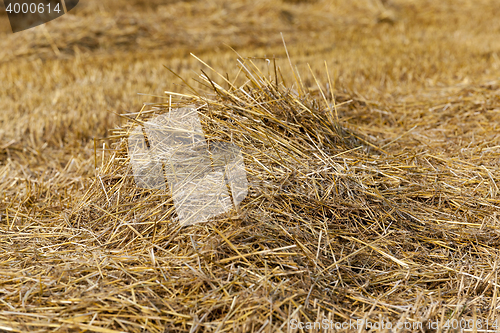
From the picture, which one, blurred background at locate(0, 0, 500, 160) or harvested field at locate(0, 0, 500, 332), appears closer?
harvested field at locate(0, 0, 500, 332)

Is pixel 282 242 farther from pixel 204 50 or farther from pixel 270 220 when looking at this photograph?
pixel 204 50

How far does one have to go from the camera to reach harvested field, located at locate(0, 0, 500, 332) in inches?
64.9

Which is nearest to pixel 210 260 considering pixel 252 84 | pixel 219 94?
pixel 219 94

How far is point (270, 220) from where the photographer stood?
197cm

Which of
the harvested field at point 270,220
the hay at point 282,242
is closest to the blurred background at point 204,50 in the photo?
the harvested field at point 270,220

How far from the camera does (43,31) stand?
21.0ft

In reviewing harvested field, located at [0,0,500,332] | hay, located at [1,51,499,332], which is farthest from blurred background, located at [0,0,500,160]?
hay, located at [1,51,499,332]

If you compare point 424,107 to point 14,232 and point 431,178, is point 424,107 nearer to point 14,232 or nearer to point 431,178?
point 431,178

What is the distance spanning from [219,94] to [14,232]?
1559mm

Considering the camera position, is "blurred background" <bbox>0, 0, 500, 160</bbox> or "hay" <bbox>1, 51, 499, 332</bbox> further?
"blurred background" <bbox>0, 0, 500, 160</bbox>

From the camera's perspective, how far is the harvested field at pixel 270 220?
5.41 ft

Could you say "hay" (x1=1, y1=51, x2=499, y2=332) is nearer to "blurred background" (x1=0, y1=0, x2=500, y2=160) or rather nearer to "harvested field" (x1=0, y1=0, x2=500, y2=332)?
"harvested field" (x1=0, y1=0, x2=500, y2=332)

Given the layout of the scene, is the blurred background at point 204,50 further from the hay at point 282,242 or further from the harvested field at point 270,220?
the hay at point 282,242

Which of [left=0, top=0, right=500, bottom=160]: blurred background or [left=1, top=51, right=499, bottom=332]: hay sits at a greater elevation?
[left=0, top=0, right=500, bottom=160]: blurred background
